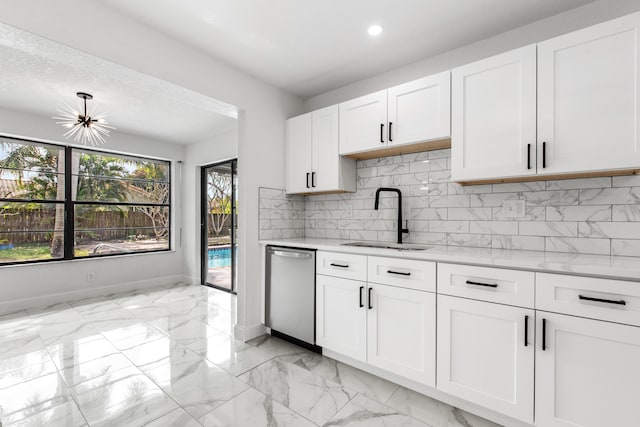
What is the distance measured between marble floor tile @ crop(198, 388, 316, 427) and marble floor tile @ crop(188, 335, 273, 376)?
0.37m

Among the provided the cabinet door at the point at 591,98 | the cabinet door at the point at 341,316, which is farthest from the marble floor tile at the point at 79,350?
the cabinet door at the point at 591,98

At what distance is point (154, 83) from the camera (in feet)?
7.08

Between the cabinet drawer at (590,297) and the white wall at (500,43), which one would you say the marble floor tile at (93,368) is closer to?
the cabinet drawer at (590,297)

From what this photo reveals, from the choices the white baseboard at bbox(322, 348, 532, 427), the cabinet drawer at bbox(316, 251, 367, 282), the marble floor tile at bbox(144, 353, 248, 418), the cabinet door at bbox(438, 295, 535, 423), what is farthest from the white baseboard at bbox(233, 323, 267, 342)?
the cabinet door at bbox(438, 295, 535, 423)

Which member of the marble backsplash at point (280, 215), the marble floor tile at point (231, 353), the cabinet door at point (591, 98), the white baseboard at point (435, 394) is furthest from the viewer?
the marble backsplash at point (280, 215)

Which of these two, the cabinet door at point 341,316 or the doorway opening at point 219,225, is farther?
the doorway opening at point 219,225

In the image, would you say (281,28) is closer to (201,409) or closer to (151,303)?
(201,409)

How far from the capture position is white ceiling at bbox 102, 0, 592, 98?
1.85 m

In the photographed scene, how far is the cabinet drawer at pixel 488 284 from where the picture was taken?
1485 mm

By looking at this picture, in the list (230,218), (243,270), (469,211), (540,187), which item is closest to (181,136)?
(230,218)

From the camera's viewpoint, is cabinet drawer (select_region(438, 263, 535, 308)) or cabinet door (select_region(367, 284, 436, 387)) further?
cabinet door (select_region(367, 284, 436, 387))

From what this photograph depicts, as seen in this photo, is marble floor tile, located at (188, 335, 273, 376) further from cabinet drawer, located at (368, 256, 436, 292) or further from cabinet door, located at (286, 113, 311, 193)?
cabinet door, located at (286, 113, 311, 193)

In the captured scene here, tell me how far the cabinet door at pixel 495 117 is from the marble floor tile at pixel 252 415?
1865 mm

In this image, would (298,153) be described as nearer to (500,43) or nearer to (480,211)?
(480,211)
